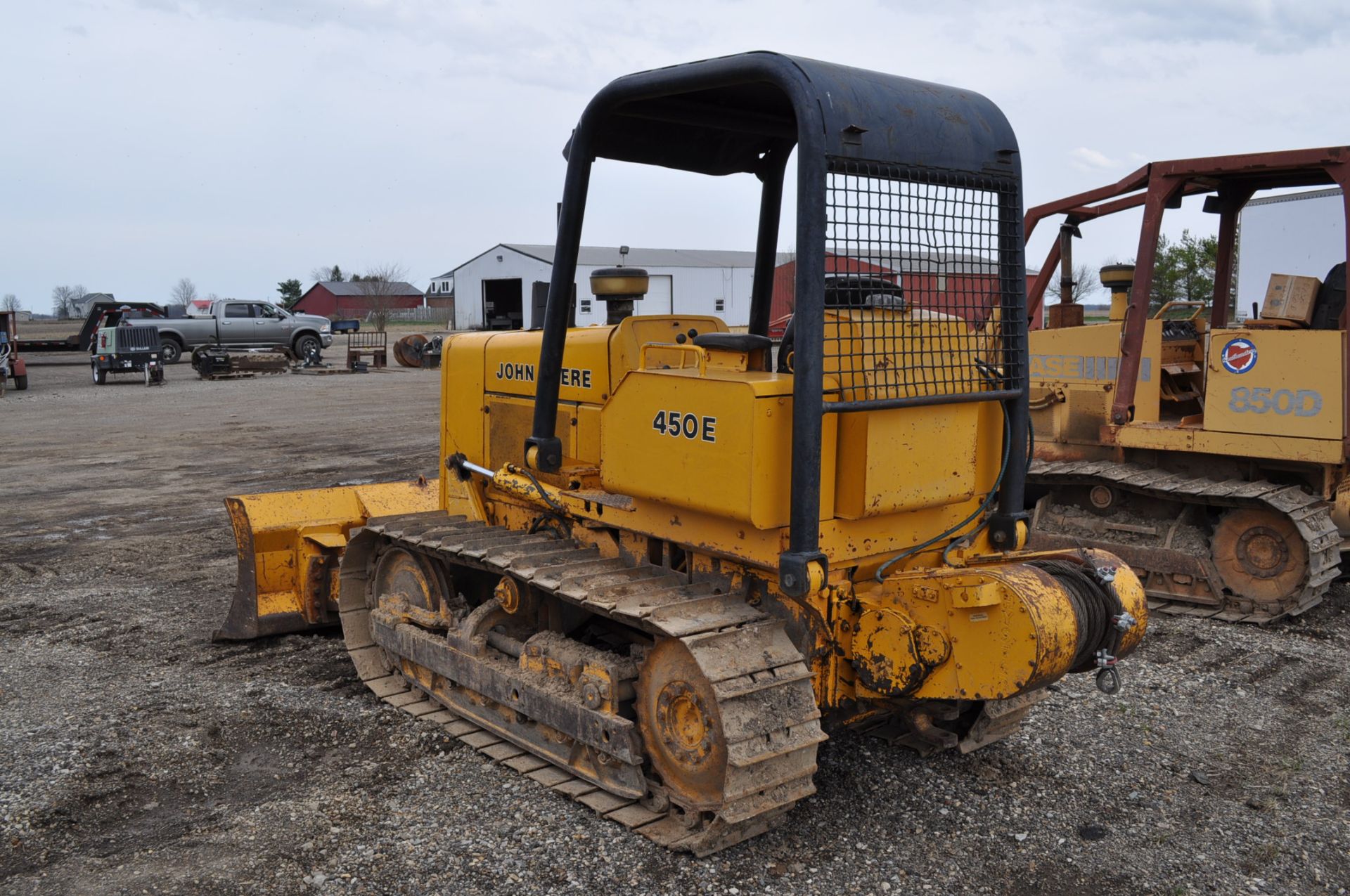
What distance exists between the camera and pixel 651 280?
43438mm

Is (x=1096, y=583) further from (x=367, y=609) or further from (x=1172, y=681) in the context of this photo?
(x=367, y=609)

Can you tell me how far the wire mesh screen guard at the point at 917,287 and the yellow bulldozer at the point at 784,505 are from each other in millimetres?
12

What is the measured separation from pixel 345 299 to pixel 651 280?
42.4m

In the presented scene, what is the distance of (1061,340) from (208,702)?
6.70m

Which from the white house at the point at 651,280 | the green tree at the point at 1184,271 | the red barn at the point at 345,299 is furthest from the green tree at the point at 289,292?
the green tree at the point at 1184,271

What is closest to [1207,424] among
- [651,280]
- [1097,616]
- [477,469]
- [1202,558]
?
[1202,558]

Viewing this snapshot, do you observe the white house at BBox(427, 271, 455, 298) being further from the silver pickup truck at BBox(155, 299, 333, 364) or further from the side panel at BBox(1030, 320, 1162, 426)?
the side panel at BBox(1030, 320, 1162, 426)

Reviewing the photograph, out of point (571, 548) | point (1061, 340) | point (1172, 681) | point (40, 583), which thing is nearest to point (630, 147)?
point (571, 548)

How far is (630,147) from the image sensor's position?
5.30 metres

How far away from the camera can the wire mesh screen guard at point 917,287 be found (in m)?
4.10

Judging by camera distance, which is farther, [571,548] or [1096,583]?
[571,548]

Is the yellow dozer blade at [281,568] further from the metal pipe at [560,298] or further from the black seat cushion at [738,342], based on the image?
the black seat cushion at [738,342]

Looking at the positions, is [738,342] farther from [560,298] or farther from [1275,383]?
[1275,383]

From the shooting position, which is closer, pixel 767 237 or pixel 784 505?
pixel 784 505
